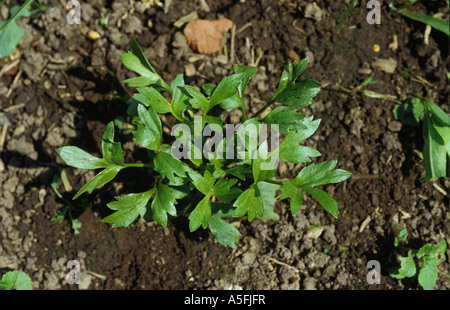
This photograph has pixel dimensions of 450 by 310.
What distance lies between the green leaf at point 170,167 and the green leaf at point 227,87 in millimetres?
339

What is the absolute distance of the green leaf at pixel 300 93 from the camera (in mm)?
1840

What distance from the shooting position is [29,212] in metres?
2.33

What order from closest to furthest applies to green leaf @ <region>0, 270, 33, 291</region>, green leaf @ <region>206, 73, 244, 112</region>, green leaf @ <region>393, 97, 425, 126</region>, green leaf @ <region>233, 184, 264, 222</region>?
green leaf @ <region>233, 184, 264, 222</region> < green leaf @ <region>206, 73, 244, 112</region> < green leaf @ <region>0, 270, 33, 291</region> < green leaf @ <region>393, 97, 425, 126</region>

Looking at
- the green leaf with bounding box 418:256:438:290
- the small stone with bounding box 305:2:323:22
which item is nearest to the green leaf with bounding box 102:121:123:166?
the small stone with bounding box 305:2:323:22

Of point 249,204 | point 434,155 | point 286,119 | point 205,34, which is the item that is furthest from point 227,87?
point 434,155

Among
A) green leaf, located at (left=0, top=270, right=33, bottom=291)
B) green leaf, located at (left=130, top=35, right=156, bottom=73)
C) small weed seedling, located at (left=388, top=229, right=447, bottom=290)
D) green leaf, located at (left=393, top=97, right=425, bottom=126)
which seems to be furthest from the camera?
green leaf, located at (left=393, top=97, right=425, bottom=126)

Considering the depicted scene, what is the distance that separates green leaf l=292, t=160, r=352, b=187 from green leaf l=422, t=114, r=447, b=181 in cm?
79

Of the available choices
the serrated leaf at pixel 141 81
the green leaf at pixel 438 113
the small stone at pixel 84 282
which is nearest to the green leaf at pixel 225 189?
the serrated leaf at pixel 141 81

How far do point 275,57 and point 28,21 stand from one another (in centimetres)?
149

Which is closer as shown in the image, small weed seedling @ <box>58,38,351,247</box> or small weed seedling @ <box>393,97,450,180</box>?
small weed seedling @ <box>58,38,351,247</box>

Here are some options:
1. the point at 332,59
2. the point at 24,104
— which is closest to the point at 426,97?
the point at 332,59

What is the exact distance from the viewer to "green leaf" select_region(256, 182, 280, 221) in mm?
2244

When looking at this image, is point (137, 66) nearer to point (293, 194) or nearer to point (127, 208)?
point (127, 208)

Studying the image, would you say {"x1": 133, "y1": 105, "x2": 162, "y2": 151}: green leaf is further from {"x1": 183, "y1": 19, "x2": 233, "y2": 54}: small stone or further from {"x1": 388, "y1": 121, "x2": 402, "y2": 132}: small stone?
{"x1": 388, "y1": 121, "x2": 402, "y2": 132}: small stone
